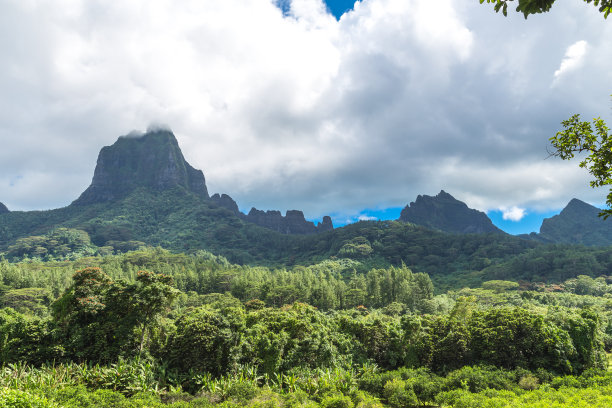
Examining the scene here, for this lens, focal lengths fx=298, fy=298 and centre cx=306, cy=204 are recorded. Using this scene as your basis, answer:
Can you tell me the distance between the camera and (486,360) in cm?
2834

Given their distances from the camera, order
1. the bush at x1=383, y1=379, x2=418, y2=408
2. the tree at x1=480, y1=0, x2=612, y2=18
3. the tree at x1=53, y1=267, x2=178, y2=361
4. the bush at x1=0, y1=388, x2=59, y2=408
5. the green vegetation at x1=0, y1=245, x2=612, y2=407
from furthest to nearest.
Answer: the tree at x1=53, y1=267, x2=178, y2=361, the bush at x1=383, y1=379, x2=418, y2=408, the green vegetation at x1=0, y1=245, x2=612, y2=407, the bush at x1=0, y1=388, x2=59, y2=408, the tree at x1=480, y1=0, x2=612, y2=18

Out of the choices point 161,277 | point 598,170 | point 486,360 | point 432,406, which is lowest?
point 432,406

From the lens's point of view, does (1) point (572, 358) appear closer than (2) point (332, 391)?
No

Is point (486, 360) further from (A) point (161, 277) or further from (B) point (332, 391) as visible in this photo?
(A) point (161, 277)

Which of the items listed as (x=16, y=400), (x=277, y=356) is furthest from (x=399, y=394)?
(x=16, y=400)

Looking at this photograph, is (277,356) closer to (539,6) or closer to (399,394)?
(399,394)

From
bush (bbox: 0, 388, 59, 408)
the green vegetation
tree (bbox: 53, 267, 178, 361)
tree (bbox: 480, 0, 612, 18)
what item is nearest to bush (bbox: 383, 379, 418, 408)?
the green vegetation

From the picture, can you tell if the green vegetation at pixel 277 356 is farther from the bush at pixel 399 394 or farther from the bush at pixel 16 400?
the bush at pixel 16 400

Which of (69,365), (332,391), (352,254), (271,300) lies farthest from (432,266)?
(69,365)

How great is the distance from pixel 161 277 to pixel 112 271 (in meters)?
79.5

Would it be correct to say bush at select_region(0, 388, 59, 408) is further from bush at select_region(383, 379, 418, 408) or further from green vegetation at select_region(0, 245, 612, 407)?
bush at select_region(383, 379, 418, 408)

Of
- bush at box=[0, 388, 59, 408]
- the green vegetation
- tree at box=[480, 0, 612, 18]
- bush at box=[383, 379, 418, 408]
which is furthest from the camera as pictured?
bush at box=[383, 379, 418, 408]

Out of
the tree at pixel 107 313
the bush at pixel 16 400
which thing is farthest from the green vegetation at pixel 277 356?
the bush at pixel 16 400

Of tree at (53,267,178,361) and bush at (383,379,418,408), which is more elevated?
tree at (53,267,178,361)
